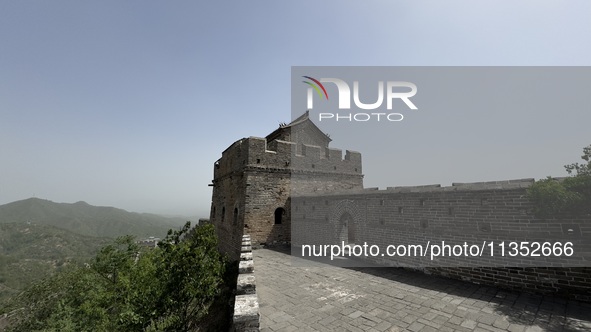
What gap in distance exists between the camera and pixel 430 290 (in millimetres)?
5684

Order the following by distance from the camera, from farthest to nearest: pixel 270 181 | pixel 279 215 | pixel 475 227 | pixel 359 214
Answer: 1. pixel 279 215
2. pixel 270 181
3. pixel 359 214
4. pixel 475 227

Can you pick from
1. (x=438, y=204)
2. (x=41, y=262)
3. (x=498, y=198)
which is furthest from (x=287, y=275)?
(x=41, y=262)

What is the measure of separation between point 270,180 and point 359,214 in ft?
17.7

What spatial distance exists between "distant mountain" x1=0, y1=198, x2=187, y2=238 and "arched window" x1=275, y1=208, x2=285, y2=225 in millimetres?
135643

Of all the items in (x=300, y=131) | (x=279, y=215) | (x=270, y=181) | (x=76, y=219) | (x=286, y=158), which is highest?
(x=300, y=131)

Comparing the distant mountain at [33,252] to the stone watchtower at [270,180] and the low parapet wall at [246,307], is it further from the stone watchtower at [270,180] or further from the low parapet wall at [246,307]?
the low parapet wall at [246,307]

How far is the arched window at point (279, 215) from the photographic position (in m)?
13.0

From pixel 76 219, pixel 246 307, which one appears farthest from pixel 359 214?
pixel 76 219

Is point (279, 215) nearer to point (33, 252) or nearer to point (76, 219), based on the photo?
point (33, 252)

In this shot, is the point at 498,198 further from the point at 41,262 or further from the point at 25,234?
the point at 25,234

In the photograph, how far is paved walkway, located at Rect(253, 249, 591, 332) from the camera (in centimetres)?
405

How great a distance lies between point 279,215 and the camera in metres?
13.1

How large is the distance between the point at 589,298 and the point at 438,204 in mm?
3079

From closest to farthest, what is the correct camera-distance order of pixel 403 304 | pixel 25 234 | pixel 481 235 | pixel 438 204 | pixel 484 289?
1. pixel 403 304
2. pixel 484 289
3. pixel 481 235
4. pixel 438 204
5. pixel 25 234
